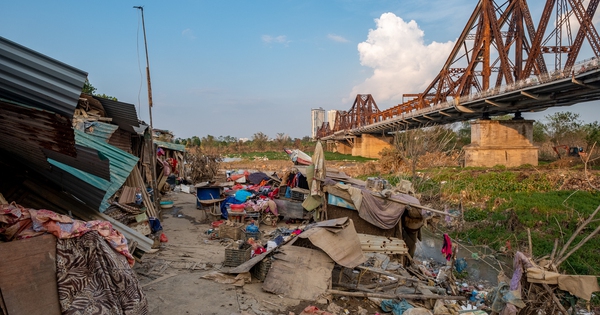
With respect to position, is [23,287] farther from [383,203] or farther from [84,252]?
[383,203]

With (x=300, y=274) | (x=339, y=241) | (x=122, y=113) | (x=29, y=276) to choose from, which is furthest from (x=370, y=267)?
(x=122, y=113)

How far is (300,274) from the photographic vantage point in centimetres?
549

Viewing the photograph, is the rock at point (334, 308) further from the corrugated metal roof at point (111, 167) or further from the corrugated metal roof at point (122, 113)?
the corrugated metal roof at point (122, 113)

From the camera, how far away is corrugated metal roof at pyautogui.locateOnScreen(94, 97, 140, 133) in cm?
833

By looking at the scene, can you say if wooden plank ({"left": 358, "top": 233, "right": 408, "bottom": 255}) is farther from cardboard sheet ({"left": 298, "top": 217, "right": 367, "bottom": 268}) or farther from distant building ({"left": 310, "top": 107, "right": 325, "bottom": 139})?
distant building ({"left": 310, "top": 107, "right": 325, "bottom": 139})

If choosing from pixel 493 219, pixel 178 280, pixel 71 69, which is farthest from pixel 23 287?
pixel 493 219

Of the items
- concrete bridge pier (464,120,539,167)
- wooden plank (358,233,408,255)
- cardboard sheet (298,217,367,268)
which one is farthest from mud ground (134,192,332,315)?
concrete bridge pier (464,120,539,167)

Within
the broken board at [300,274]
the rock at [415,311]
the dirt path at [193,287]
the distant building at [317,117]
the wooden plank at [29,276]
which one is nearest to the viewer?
the wooden plank at [29,276]

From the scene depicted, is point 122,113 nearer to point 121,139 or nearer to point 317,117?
point 121,139

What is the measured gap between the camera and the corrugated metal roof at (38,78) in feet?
7.22

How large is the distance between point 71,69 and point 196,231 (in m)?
7.83

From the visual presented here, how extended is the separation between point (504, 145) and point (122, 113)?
25.2 meters

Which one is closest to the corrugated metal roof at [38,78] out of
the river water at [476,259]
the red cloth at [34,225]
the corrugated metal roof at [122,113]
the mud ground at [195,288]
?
the red cloth at [34,225]

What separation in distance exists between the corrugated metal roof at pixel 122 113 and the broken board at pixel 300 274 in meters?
5.58
